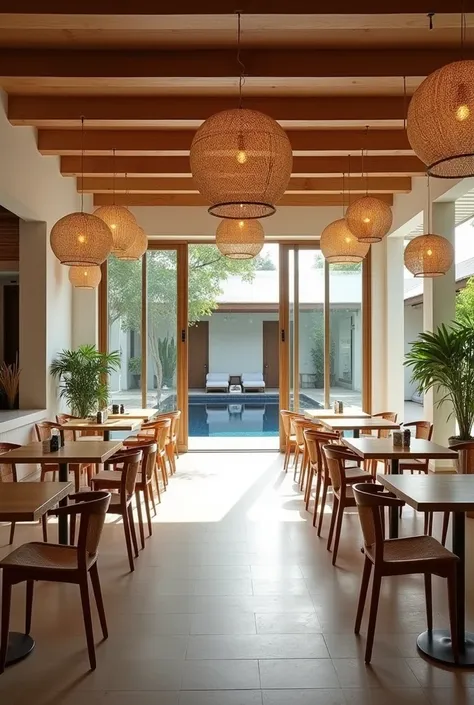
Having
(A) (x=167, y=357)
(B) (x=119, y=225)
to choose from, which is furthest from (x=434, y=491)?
(A) (x=167, y=357)

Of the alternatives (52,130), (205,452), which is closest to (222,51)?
(52,130)

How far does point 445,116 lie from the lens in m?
2.87

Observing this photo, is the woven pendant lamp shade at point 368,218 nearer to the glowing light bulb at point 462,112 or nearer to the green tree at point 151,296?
the glowing light bulb at point 462,112

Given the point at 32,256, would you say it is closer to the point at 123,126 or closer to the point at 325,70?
the point at 123,126

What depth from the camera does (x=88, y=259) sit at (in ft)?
18.4

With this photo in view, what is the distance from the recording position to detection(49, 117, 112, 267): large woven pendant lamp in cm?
552

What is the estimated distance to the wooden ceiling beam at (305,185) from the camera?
27.1 feet

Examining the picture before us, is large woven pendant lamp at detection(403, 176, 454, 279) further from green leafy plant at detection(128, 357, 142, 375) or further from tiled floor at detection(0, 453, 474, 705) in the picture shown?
green leafy plant at detection(128, 357, 142, 375)

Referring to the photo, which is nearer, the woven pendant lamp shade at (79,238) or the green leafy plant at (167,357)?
the woven pendant lamp shade at (79,238)

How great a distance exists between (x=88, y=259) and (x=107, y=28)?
189cm

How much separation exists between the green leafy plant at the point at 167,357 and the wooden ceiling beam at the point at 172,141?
10.7 ft

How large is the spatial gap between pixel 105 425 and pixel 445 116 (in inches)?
181

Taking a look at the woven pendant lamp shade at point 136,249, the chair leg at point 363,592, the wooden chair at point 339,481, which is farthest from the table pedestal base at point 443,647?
the woven pendant lamp shade at point 136,249

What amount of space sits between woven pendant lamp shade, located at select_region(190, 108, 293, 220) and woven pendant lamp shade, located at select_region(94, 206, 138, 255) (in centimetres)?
340
